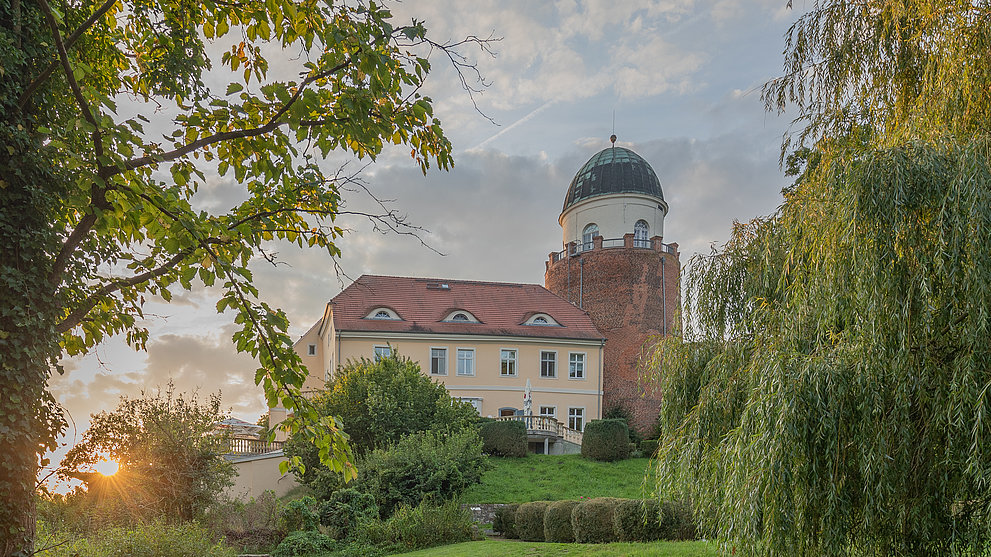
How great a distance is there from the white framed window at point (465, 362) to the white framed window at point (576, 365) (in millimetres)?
4869

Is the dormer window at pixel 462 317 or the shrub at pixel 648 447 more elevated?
the dormer window at pixel 462 317

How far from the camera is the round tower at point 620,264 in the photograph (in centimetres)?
3459

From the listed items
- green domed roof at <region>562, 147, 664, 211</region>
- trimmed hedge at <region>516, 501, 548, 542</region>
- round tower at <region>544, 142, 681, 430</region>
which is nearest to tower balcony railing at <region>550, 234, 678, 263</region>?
round tower at <region>544, 142, 681, 430</region>

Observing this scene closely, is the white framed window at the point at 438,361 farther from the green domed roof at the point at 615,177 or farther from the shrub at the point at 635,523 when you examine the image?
the shrub at the point at 635,523

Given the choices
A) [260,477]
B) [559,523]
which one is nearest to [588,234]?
[260,477]

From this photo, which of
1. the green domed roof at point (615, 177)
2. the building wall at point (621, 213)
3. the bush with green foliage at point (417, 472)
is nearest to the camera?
the bush with green foliage at point (417, 472)

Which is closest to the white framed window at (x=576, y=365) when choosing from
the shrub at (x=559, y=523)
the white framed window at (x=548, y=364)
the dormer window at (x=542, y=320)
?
the white framed window at (x=548, y=364)

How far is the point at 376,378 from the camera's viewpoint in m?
21.9

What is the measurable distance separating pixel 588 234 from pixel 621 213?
2223mm

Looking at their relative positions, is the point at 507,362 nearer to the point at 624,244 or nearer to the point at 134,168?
the point at 624,244

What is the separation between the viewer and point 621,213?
1465 inches

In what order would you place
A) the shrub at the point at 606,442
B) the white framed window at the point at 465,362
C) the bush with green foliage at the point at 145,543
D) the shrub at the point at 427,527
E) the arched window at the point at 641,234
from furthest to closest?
1. the arched window at the point at 641,234
2. the white framed window at the point at 465,362
3. the shrub at the point at 606,442
4. the shrub at the point at 427,527
5. the bush with green foliage at the point at 145,543

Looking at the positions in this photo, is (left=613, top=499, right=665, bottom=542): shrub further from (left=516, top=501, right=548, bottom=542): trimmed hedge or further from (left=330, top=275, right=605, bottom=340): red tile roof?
(left=330, top=275, right=605, bottom=340): red tile roof

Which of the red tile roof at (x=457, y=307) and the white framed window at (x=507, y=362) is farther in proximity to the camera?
the white framed window at (x=507, y=362)
